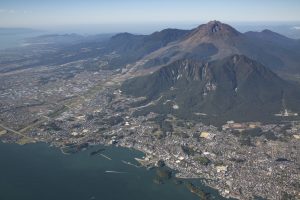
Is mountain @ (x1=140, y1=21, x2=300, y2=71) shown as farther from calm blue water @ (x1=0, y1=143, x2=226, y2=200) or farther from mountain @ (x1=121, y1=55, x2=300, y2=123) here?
calm blue water @ (x1=0, y1=143, x2=226, y2=200)

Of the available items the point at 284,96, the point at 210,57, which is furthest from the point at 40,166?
the point at 210,57

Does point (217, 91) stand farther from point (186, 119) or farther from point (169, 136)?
point (169, 136)

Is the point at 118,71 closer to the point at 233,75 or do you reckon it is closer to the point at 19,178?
the point at 233,75

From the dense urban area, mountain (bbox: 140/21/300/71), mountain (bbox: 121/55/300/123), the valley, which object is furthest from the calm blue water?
mountain (bbox: 140/21/300/71)

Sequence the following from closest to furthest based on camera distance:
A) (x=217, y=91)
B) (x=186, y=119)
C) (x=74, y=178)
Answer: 1. (x=74, y=178)
2. (x=186, y=119)
3. (x=217, y=91)

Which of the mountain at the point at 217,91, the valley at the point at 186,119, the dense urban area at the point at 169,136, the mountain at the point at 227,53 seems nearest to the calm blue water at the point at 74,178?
the dense urban area at the point at 169,136

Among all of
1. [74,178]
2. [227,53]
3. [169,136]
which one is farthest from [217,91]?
[227,53]

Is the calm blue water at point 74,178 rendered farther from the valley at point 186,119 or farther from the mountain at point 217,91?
the mountain at point 217,91
